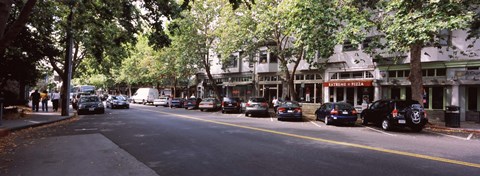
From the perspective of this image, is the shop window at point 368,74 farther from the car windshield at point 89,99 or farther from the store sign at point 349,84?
the car windshield at point 89,99

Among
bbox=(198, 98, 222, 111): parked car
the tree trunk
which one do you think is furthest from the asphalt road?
bbox=(198, 98, 222, 111): parked car

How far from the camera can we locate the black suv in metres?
14.9

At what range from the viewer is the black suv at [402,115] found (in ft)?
48.9

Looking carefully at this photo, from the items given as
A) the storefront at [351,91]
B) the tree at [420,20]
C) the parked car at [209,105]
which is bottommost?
the parked car at [209,105]

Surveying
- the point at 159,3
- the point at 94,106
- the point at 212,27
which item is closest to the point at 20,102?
the point at 94,106

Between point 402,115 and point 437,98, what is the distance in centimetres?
925

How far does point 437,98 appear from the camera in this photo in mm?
22266

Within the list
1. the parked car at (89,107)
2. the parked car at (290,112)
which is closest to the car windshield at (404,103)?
the parked car at (290,112)

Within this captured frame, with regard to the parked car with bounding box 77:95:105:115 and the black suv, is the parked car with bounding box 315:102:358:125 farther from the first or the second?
the parked car with bounding box 77:95:105:115

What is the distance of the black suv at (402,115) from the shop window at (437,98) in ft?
25.8

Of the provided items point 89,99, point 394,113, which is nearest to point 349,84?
point 394,113

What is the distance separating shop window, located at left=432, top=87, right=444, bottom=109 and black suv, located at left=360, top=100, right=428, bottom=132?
7875mm

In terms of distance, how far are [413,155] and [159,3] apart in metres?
9.20

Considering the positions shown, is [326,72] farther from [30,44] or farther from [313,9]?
[30,44]
